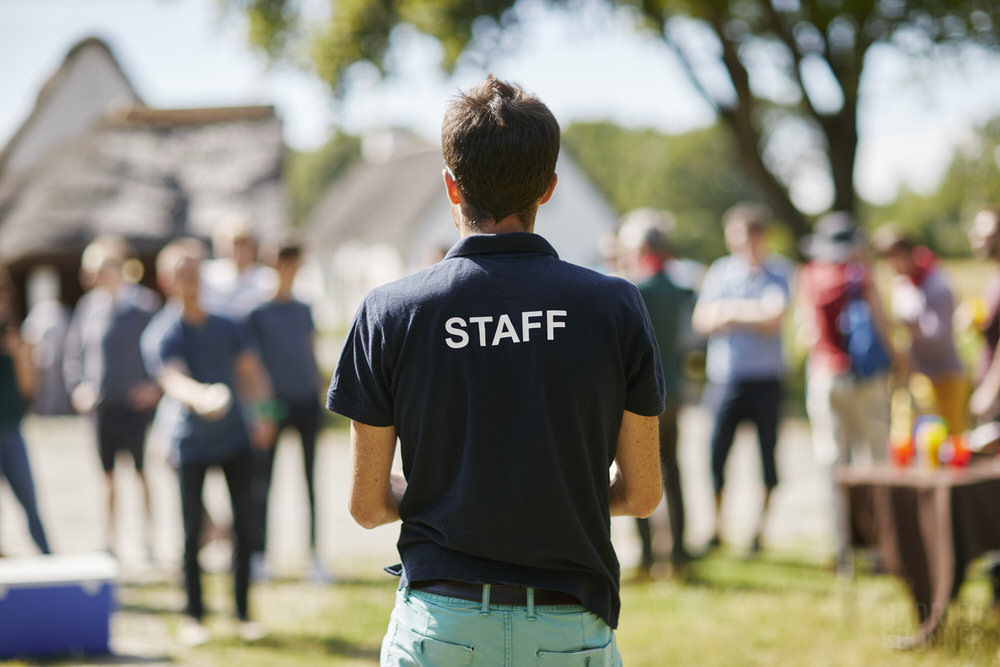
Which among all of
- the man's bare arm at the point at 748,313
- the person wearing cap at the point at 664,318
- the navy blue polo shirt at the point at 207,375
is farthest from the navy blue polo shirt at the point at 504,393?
the man's bare arm at the point at 748,313

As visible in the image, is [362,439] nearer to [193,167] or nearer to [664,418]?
[664,418]

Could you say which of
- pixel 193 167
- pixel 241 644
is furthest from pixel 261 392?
pixel 193 167

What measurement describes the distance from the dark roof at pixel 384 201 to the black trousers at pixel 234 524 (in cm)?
3609

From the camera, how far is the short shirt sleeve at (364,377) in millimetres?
2021

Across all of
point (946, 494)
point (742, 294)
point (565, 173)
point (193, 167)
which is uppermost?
point (565, 173)

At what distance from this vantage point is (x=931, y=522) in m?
5.05

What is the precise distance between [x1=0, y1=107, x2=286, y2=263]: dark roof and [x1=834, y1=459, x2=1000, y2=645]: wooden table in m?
16.8

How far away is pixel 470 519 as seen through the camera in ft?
6.56

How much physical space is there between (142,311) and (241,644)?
2958 mm

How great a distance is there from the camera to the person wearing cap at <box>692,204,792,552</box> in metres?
7.26

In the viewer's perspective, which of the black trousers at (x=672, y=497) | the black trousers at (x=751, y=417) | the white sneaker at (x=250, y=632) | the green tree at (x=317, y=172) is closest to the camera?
the white sneaker at (x=250, y=632)

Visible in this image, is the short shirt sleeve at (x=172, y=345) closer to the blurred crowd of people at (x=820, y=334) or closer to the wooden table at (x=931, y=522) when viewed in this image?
the blurred crowd of people at (x=820, y=334)

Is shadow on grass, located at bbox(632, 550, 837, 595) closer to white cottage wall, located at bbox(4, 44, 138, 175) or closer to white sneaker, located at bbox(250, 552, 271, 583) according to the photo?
white sneaker, located at bbox(250, 552, 271, 583)

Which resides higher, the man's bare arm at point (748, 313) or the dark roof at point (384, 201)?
the dark roof at point (384, 201)
